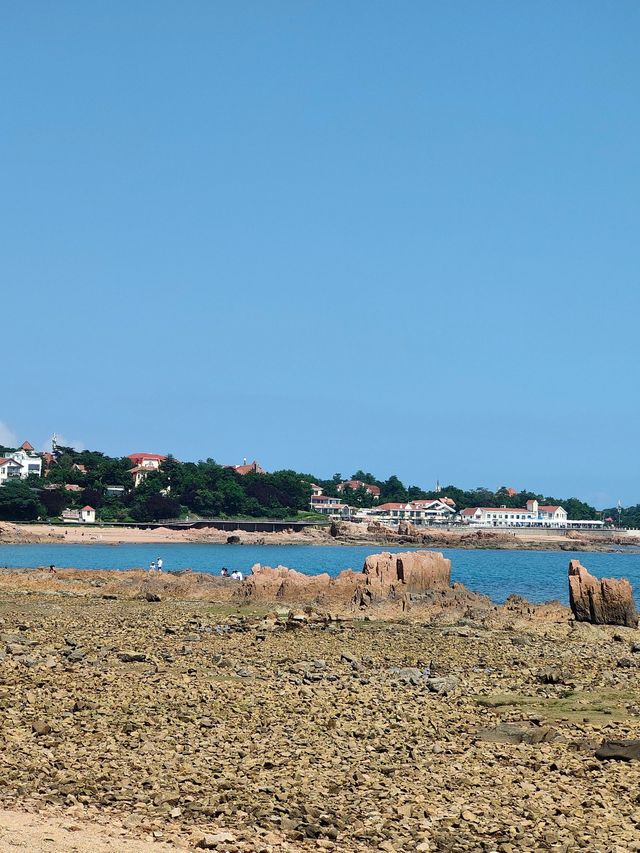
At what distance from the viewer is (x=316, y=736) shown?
1364 cm

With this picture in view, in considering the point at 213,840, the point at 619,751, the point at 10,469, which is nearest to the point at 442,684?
the point at 619,751

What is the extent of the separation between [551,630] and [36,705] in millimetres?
17317

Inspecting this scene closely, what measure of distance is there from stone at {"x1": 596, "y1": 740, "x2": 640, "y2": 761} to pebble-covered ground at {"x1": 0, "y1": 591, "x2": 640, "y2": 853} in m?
0.13

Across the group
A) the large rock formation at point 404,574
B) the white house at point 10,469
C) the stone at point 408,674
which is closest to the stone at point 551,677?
the stone at point 408,674

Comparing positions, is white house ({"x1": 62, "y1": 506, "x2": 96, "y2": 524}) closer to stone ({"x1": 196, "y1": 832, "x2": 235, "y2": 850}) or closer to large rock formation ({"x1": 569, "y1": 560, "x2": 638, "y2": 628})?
large rock formation ({"x1": 569, "y1": 560, "x2": 638, "y2": 628})

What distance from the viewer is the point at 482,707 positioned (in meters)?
16.0

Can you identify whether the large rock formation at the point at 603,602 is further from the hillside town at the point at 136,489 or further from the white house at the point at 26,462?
the white house at the point at 26,462

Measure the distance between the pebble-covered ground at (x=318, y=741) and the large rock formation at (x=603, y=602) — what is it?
7.21 meters

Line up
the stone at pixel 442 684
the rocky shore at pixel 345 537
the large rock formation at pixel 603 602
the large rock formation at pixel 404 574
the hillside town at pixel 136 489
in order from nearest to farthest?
the stone at pixel 442 684 → the large rock formation at pixel 603 602 → the large rock formation at pixel 404 574 → the rocky shore at pixel 345 537 → the hillside town at pixel 136 489

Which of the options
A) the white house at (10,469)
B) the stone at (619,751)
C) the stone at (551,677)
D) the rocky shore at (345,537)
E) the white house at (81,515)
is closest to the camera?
the stone at (619,751)

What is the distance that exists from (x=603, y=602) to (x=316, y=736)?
18245mm

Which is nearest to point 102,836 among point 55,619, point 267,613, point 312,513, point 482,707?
point 482,707

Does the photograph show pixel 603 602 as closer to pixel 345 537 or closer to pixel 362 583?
pixel 362 583

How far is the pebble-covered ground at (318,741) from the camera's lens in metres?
10.3
